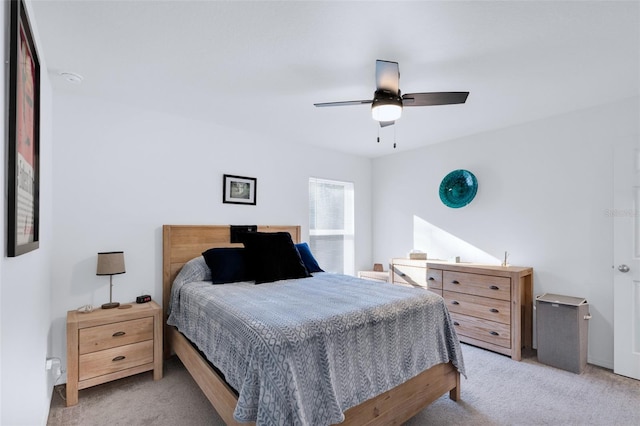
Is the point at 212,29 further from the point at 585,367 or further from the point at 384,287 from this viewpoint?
the point at 585,367

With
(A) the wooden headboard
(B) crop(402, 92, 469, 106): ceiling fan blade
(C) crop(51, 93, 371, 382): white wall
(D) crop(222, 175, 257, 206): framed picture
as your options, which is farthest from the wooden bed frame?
(B) crop(402, 92, 469, 106): ceiling fan blade

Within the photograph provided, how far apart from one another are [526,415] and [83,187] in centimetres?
379

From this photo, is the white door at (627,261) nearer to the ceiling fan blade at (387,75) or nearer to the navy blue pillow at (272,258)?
the ceiling fan blade at (387,75)

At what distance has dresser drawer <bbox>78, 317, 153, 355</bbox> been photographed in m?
2.34

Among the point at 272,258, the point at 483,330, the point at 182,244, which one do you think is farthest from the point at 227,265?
the point at 483,330

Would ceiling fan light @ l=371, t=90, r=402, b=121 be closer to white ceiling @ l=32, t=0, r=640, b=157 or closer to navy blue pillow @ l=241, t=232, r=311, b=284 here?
white ceiling @ l=32, t=0, r=640, b=157

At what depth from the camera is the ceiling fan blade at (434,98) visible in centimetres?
206

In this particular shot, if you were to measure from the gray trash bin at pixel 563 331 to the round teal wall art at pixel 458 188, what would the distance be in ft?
4.39

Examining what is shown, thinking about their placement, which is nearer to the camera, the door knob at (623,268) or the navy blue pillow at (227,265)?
the door knob at (623,268)

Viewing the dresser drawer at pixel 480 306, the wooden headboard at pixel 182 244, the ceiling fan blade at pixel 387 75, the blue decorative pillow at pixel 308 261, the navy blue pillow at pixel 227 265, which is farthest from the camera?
the blue decorative pillow at pixel 308 261

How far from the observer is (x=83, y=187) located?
2691mm

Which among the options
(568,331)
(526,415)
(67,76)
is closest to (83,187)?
(67,76)

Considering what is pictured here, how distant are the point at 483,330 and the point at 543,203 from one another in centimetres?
145

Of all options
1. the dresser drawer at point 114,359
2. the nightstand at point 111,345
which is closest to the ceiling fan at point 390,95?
the nightstand at point 111,345
